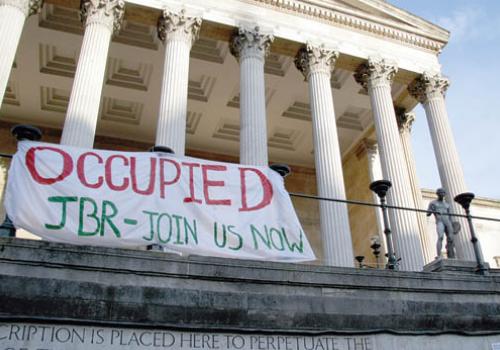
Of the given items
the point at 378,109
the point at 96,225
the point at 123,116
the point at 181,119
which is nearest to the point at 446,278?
the point at 96,225

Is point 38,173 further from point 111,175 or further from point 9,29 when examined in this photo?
point 9,29

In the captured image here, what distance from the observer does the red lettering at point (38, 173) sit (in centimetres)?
902

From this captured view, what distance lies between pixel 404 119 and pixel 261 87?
Answer: 34.8 feet

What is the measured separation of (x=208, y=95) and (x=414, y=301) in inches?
884

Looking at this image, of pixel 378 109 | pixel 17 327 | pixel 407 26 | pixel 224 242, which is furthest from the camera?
pixel 407 26

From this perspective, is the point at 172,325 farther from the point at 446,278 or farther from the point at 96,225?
the point at 446,278

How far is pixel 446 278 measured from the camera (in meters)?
9.85

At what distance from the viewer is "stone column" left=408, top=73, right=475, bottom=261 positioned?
2226 cm

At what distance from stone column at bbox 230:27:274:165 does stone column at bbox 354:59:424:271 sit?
5581 mm

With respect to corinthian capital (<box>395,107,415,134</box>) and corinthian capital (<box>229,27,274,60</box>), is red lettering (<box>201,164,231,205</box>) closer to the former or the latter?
corinthian capital (<box>229,27,274,60</box>)

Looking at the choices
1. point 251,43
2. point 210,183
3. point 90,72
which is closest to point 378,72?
point 251,43

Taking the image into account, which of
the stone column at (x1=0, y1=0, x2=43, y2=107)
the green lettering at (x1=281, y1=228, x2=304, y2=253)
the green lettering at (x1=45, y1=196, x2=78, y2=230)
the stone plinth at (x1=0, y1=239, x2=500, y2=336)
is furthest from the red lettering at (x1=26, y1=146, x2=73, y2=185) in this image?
the stone column at (x1=0, y1=0, x2=43, y2=107)

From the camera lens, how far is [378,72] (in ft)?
84.9

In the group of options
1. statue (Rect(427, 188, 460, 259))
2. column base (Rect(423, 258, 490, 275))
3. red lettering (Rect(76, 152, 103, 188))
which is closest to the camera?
red lettering (Rect(76, 152, 103, 188))
